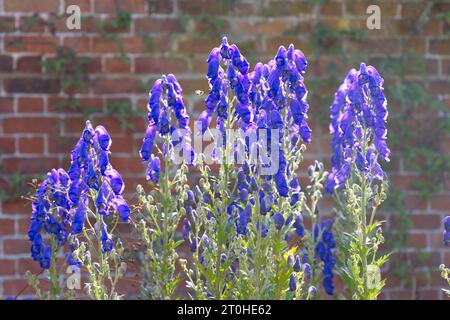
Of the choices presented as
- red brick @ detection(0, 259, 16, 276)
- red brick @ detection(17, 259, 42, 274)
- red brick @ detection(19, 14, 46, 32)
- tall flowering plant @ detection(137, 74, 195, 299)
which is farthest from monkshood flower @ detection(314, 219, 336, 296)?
red brick @ detection(19, 14, 46, 32)

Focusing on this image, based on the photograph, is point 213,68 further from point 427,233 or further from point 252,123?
point 427,233

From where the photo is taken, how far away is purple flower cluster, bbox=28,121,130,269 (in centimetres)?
265

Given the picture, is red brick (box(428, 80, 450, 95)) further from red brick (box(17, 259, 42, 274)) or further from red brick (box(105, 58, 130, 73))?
red brick (box(17, 259, 42, 274))

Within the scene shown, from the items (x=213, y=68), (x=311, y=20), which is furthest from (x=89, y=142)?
(x=311, y=20)

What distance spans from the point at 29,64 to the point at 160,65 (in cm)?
61

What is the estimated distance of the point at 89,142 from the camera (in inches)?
104

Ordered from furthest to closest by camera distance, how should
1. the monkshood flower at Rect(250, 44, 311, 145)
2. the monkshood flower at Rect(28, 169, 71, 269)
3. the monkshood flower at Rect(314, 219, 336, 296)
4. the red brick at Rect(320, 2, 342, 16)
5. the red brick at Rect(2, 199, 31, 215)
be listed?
the red brick at Rect(320, 2, 342, 16) < the red brick at Rect(2, 199, 31, 215) < the monkshood flower at Rect(314, 219, 336, 296) < the monkshood flower at Rect(28, 169, 71, 269) < the monkshood flower at Rect(250, 44, 311, 145)

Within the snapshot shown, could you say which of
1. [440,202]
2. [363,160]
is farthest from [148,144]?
[440,202]

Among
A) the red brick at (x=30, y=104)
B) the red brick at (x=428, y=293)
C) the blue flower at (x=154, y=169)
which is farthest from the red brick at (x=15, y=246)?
the red brick at (x=428, y=293)

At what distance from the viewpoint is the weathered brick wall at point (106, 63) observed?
400 cm

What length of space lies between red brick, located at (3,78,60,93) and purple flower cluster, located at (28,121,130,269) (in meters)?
1.19

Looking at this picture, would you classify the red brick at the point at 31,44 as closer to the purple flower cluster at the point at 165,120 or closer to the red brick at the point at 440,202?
the purple flower cluster at the point at 165,120
